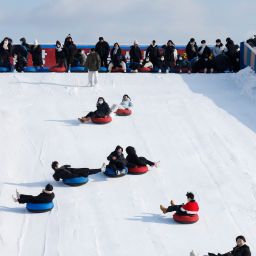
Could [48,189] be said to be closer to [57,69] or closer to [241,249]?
[241,249]

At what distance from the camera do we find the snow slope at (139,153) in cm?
1505

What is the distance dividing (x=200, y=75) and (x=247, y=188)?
10678 mm

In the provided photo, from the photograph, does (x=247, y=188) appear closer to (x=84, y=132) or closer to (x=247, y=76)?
(x=84, y=132)

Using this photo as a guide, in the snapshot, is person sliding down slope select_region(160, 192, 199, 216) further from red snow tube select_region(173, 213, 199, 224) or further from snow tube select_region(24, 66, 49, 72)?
snow tube select_region(24, 66, 49, 72)

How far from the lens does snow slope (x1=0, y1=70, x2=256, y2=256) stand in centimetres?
1505

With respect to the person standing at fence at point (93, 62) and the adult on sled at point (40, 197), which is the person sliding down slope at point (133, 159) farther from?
the person standing at fence at point (93, 62)

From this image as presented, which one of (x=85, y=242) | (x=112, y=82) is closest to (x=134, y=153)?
(x=85, y=242)

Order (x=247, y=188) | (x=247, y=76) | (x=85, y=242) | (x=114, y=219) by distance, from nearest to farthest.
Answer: (x=85, y=242)
(x=114, y=219)
(x=247, y=188)
(x=247, y=76)

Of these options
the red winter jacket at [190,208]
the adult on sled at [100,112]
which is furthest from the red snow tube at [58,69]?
the red winter jacket at [190,208]

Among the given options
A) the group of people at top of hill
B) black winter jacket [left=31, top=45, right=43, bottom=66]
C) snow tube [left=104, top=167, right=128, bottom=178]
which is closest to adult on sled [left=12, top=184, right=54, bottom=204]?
snow tube [left=104, top=167, right=128, bottom=178]

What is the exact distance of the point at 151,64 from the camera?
2806cm

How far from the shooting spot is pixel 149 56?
2783 cm

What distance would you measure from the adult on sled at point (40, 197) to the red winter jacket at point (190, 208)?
3.08 meters

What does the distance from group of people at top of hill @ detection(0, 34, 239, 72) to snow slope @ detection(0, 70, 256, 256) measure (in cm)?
63
